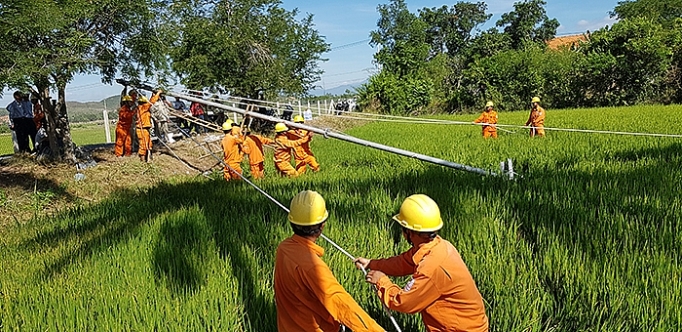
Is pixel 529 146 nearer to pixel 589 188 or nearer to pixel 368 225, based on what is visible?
pixel 589 188

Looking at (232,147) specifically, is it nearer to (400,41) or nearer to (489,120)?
(489,120)

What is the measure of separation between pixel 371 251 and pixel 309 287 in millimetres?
1706

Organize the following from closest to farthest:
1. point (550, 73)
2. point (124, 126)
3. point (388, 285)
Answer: point (388, 285) < point (124, 126) < point (550, 73)

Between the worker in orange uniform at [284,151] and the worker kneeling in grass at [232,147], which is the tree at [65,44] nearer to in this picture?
the worker kneeling in grass at [232,147]

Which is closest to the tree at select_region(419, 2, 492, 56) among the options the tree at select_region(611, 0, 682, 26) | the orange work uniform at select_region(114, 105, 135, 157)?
the tree at select_region(611, 0, 682, 26)

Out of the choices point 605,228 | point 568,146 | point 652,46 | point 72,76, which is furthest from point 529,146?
point 652,46

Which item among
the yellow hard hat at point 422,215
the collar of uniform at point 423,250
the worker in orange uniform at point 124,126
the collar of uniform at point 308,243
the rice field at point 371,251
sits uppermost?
the worker in orange uniform at point 124,126

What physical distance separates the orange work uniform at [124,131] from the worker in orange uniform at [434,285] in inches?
404

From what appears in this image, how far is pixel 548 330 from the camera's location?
9.57 ft

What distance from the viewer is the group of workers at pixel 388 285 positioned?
2.33m

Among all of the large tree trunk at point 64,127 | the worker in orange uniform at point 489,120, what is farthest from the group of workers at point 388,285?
the worker in orange uniform at point 489,120

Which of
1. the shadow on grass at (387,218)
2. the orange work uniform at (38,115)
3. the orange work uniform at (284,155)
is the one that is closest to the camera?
the shadow on grass at (387,218)

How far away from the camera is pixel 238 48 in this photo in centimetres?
1761

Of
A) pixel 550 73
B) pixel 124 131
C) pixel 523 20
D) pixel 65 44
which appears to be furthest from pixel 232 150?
pixel 523 20
